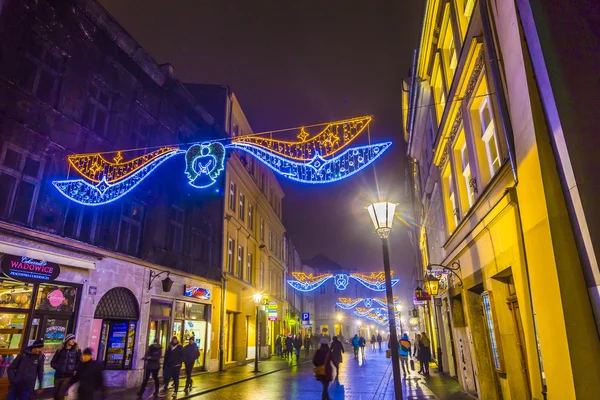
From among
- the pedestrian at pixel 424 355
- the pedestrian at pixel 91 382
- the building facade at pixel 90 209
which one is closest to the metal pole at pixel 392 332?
the pedestrian at pixel 91 382

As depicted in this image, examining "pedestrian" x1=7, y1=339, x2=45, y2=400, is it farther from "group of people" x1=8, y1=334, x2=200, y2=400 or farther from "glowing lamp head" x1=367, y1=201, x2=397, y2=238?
"glowing lamp head" x1=367, y1=201, x2=397, y2=238

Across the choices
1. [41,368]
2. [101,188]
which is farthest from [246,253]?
[41,368]

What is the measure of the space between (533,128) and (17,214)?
1255 centimetres

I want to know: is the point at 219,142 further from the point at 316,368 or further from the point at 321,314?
the point at 321,314

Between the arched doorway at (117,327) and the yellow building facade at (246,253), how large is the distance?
7.14 meters

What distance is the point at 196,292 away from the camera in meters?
19.5

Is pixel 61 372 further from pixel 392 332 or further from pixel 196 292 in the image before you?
pixel 196 292

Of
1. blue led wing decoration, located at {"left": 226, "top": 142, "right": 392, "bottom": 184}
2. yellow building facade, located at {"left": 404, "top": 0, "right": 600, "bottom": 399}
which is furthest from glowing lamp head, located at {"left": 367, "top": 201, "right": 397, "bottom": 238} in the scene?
yellow building facade, located at {"left": 404, "top": 0, "right": 600, "bottom": 399}

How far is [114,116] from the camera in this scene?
600 inches

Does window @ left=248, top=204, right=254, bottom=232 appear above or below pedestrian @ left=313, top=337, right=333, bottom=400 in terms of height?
above

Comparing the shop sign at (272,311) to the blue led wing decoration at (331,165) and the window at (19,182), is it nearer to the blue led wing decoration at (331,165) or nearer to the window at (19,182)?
the window at (19,182)

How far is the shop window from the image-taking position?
11656 mm

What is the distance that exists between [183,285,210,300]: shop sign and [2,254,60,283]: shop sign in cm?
745

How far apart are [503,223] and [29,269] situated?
12.1m
